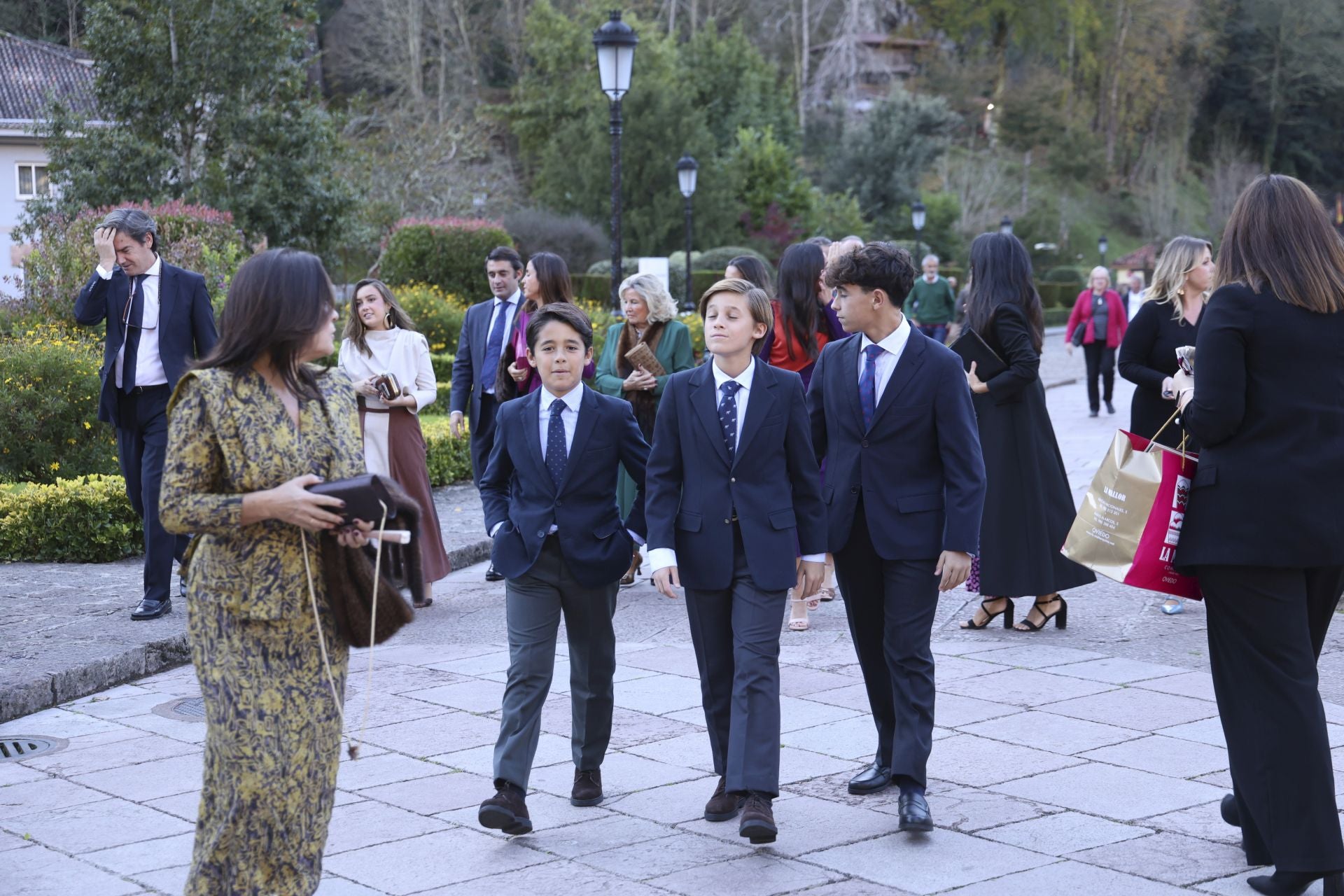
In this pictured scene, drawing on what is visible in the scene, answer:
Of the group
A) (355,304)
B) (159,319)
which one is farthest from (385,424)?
(159,319)

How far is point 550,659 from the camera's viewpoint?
4570mm

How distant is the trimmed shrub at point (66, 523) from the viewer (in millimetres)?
8758

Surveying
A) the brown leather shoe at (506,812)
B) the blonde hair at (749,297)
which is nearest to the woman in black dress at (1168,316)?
the blonde hair at (749,297)

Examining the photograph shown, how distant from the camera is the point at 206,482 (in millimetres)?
3217

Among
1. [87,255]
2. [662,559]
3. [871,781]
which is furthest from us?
[87,255]

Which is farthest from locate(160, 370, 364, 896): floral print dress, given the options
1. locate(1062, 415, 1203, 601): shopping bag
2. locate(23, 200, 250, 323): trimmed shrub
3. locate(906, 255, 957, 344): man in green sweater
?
locate(906, 255, 957, 344): man in green sweater

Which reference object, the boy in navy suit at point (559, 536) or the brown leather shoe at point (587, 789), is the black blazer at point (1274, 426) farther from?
the brown leather shoe at point (587, 789)

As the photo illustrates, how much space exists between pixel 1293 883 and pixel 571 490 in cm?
236

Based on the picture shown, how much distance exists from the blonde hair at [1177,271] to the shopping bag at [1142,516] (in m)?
3.15

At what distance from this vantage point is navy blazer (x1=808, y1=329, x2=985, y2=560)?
14.8 feet

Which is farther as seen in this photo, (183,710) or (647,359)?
(647,359)

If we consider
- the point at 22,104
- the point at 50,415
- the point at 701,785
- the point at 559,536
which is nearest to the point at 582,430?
the point at 559,536

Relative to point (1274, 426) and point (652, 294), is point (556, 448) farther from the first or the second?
point (652, 294)

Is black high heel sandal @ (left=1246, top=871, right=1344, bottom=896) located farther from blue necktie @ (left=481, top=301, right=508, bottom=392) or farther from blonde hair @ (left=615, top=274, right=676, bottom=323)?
blue necktie @ (left=481, top=301, right=508, bottom=392)
